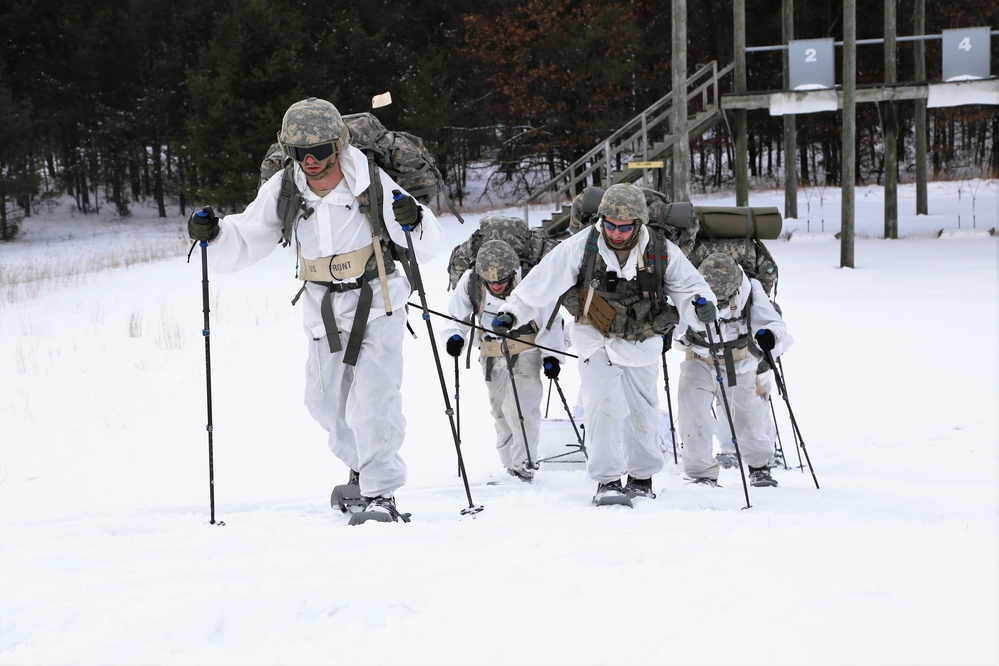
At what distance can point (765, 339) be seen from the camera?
745 cm

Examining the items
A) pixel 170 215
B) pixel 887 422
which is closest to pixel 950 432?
pixel 887 422

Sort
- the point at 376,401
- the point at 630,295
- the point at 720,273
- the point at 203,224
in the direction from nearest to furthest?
the point at 203,224 < the point at 376,401 < the point at 630,295 < the point at 720,273

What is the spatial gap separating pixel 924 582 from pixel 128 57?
140 feet

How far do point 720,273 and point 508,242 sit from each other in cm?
165

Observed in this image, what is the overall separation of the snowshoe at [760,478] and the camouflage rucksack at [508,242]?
2380 millimetres

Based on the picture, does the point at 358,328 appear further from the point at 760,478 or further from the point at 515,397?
the point at 760,478

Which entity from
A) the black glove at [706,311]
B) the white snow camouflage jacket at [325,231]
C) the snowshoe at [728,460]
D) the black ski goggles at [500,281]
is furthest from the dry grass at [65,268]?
the black glove at [706,311]

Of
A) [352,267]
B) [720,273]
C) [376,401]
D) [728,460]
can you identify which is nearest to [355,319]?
[352,267]

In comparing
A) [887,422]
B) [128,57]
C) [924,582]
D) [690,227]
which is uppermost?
[128,57]

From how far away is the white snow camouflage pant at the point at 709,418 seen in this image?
7.73m

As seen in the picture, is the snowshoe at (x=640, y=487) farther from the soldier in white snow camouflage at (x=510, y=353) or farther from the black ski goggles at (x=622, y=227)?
the black ski goggles at (x=622, y=227)

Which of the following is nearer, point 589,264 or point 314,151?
point 314,151

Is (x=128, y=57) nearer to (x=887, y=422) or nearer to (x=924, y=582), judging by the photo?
(x=887, y=422)

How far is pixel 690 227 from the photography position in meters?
6.84
